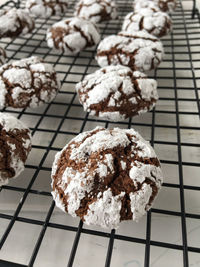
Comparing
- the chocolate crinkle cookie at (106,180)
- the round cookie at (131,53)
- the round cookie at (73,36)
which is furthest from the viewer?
the round cookie at (73,36)

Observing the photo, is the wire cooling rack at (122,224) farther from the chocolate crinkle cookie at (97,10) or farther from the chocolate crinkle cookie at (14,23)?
the chocolate crinkle cookie at (97,10)

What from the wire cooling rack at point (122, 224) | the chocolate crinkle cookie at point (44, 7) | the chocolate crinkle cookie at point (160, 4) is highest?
the chocolate crinkle cookie at point (44, 7)

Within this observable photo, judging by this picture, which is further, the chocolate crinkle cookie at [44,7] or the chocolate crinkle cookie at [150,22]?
the chocolate crinkle cookie at [44,7]

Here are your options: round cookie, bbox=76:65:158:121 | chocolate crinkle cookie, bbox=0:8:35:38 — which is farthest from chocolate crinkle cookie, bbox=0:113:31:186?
chocolate crinkle cookie, bbox=0:8:35:38

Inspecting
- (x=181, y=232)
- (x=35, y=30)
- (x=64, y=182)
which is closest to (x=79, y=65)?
(x=35, y=30)

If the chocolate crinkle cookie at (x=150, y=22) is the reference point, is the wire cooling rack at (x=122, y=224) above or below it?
below

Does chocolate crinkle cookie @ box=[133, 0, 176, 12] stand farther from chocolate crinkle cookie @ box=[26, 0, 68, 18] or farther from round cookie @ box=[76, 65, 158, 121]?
round cookie @ box=[76, 65, 158, 121]

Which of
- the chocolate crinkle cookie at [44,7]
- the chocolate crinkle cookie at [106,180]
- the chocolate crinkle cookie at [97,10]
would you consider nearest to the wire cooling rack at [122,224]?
the chocolate crinkle cookie at [106,180]

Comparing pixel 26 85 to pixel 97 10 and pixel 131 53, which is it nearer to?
pixel 131 53
